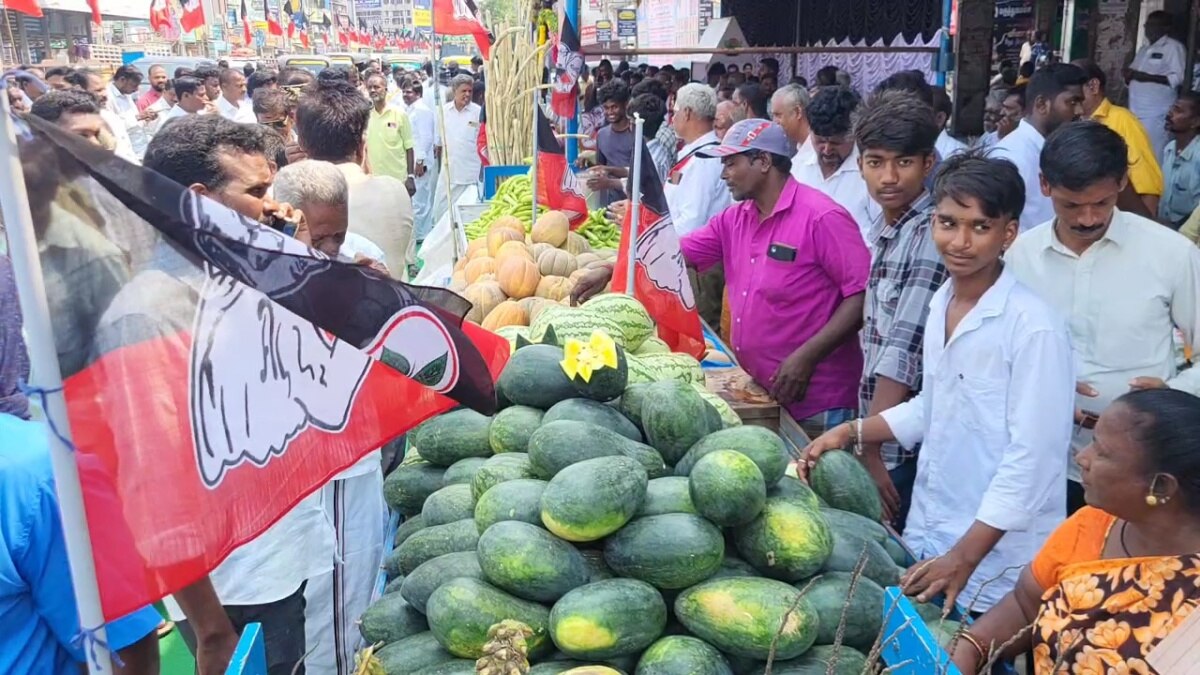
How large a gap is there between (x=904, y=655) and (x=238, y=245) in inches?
55.7

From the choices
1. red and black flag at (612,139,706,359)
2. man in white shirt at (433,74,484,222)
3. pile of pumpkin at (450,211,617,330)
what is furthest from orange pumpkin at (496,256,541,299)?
man in white shirt at (433,74,484,222)

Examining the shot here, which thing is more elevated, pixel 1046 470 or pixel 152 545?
pixel 152 545

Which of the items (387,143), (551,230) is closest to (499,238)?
(551,230)

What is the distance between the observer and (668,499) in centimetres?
211

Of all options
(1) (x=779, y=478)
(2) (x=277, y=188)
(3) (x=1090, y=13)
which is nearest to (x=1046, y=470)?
(1) (x=779, y=478)

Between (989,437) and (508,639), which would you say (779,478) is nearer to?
(989,437)

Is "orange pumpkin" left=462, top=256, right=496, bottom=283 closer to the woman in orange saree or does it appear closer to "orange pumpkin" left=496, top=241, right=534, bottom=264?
"orange pumpkin" left=496, top=241, right=534, bottom=264

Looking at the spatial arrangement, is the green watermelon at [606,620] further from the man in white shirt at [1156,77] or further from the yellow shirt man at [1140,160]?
the man in white shirt at [1156,77]

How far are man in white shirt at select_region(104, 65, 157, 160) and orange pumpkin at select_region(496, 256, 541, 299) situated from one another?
8.38 metres

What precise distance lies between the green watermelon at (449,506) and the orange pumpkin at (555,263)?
2.60 meters

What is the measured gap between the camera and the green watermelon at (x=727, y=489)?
78.5 inches

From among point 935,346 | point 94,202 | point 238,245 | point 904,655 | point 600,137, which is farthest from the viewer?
point 600,137

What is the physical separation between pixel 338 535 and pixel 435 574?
107 centimetres

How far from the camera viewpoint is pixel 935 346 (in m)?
2.66
